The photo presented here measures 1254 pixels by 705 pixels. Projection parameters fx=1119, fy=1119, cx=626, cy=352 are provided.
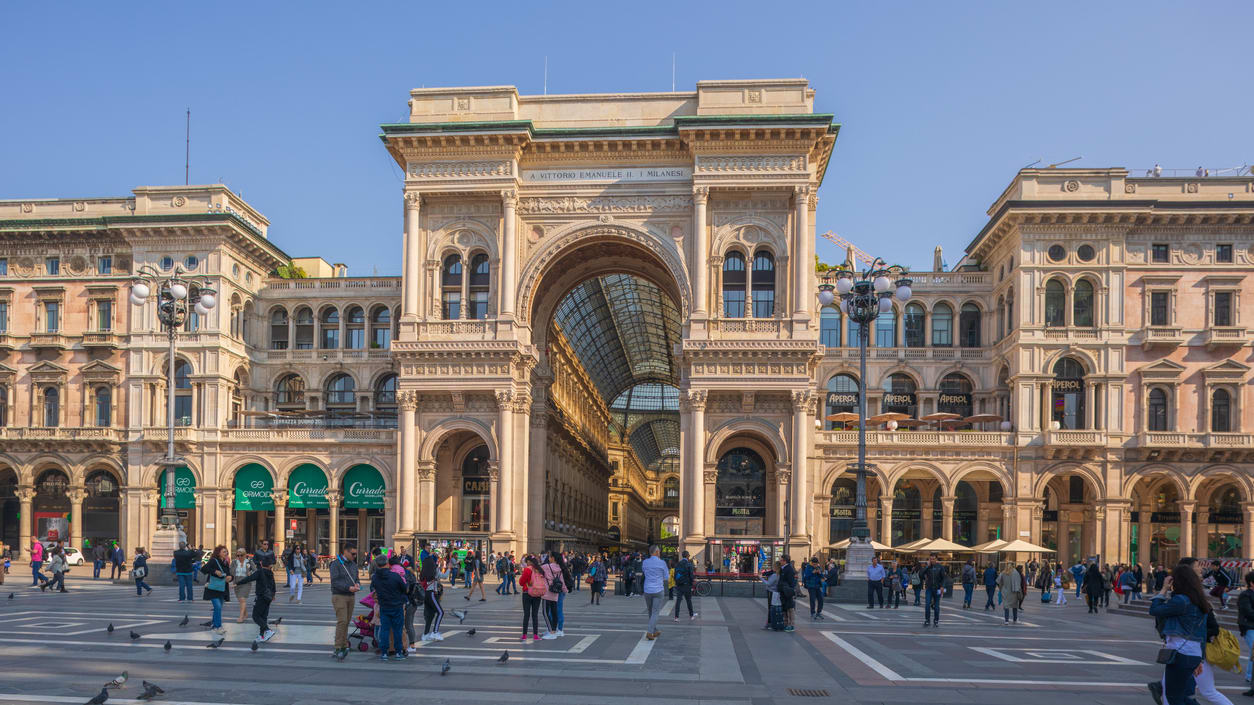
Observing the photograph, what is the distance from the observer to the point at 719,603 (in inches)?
1471

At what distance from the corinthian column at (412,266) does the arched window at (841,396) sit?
81.5ft

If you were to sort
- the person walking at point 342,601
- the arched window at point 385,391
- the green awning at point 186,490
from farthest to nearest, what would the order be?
1. the arched window at point 385,391
2. the green awning at point 186,490
3. the person walking at point 342,601

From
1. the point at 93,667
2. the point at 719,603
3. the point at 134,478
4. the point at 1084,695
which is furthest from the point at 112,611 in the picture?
the point at 134,478

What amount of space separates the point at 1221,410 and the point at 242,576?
173 ft

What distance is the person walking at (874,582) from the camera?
114ft

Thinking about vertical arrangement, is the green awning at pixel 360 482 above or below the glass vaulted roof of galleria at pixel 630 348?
below

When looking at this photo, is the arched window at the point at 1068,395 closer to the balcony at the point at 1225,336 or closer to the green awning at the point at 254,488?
the balcony at the point at 1225,336

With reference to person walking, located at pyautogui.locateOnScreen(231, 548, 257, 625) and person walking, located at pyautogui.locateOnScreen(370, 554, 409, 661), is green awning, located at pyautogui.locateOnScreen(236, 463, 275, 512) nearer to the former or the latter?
person walking, located at pyautogui.locateOnScreen(231, 548, 257, 625)

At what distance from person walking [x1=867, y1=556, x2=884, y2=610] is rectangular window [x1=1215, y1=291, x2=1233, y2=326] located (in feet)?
111

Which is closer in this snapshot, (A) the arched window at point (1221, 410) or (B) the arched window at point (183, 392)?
(A) the arched window at point (1221, 410)

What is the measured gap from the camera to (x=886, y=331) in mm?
65312

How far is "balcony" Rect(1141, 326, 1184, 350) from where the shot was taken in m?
58.2

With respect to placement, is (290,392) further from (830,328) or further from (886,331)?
(886,331)

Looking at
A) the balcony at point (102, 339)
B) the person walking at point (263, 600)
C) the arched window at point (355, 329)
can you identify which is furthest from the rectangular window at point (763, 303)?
the person walking at point (263, 600)
